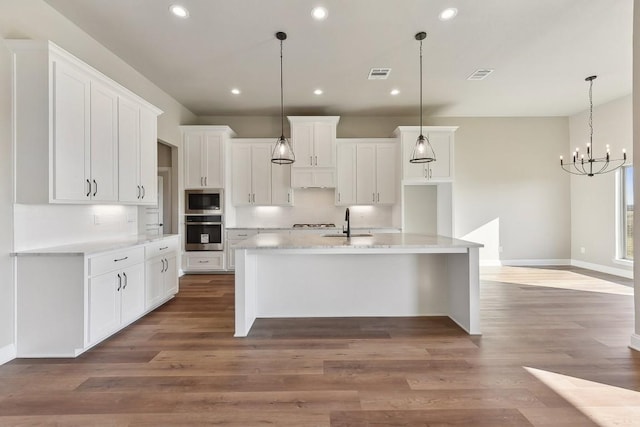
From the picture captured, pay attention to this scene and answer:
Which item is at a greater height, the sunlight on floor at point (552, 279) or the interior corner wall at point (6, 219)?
the interior corner wall at point (6, 219)

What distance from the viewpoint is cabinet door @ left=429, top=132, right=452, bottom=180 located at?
5766mm

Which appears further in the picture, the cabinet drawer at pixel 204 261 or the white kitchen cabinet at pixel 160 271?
the cabinet drawer at pixel 204 261

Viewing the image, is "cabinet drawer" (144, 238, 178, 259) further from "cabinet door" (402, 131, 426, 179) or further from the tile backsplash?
"cabinet door" (402, 131, 426, 179)

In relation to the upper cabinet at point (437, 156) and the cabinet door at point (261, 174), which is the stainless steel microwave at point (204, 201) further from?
the upper cabinet at point (437, 156)

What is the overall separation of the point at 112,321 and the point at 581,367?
384cm

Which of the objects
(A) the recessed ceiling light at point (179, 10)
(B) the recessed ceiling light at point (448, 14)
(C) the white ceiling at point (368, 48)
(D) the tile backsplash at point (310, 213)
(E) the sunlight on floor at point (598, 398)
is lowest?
(E) the sunlight on floor at point (598, 398)

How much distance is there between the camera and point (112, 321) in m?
2.86

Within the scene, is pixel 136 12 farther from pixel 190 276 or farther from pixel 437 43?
pixel 190 276

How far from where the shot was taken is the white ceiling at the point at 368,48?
3.00 m

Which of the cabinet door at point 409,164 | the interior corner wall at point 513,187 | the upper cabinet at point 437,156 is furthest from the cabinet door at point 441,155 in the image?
the interior corner wall at point 513,187

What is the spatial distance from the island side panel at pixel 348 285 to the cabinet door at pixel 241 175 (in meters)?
2.90

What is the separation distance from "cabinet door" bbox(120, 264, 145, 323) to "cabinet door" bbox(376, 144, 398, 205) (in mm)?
4101

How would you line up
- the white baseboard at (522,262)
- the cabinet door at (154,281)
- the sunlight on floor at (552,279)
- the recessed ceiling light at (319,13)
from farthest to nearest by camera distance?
the white baseboard at (522,262)
the sunlight on floor at (552,279)
the cabinet door at (154,281)
the recessed ceiling light at (319,13)

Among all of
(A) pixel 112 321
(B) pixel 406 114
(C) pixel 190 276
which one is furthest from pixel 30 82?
(B) pixel 406 114
